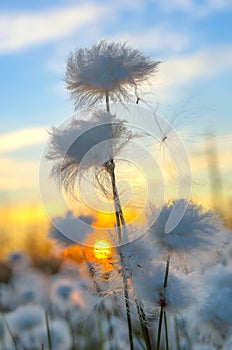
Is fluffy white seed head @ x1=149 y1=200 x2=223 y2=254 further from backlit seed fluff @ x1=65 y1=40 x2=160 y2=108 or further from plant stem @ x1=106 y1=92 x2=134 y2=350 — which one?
backlit seed fluff @ x1=65 y1=40 x2=160 y2=108

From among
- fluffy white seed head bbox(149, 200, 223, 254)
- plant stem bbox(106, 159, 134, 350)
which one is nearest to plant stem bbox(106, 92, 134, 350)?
plant stem bbox(106, 159, 134, 350)

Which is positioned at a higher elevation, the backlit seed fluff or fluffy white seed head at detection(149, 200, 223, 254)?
the backlit seed fluff

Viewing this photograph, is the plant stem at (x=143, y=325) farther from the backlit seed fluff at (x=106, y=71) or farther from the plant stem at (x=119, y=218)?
the backlit seed fluff at (x=106, y=71)

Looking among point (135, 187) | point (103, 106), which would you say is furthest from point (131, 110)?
point (135, 187)

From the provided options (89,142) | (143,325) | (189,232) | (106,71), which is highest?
(106,71)

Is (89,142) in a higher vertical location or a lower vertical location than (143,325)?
higher

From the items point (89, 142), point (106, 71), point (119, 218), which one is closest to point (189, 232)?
point (119, 218)

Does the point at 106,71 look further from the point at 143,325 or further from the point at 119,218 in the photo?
the point at 143,325

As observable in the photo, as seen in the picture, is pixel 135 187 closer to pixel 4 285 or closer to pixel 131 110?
pixel 131 110
